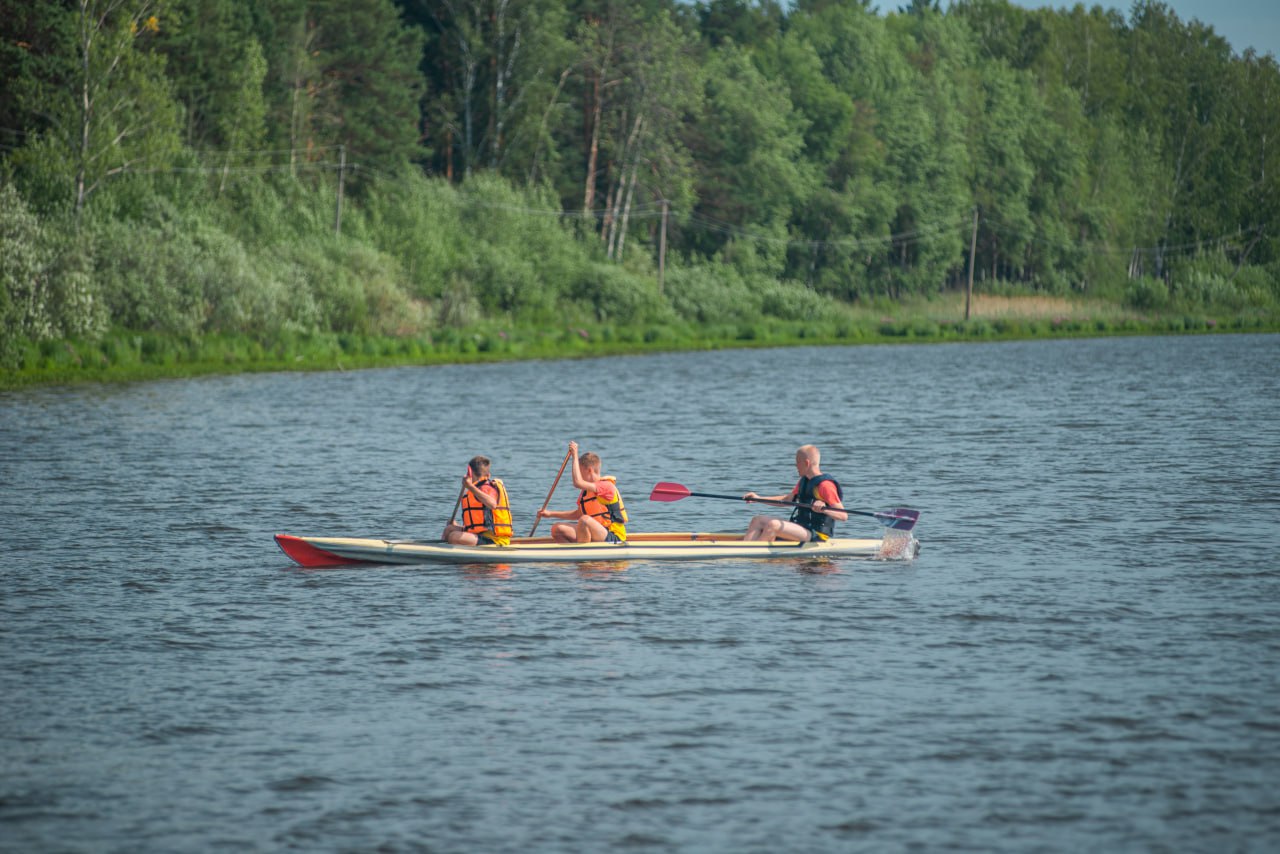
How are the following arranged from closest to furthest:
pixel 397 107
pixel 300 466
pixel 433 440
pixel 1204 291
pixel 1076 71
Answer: pixel 300 466, pixel 433 440, pixel 397 107, pixel 1204 291, pixel 1076 71

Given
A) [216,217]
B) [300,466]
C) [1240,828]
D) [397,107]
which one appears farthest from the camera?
[397,107]

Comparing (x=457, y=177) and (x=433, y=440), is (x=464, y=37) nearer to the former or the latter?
(x=457, y=177)

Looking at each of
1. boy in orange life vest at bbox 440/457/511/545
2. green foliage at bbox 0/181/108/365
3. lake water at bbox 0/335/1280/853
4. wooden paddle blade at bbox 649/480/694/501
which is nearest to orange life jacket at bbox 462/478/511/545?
boy in orange life vest at bbox 440/457/511/545

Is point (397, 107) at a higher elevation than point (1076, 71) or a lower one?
lower

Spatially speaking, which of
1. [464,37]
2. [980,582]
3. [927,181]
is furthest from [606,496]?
[927,181]

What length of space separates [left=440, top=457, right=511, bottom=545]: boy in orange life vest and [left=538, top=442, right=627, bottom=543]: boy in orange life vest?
1.44 feet

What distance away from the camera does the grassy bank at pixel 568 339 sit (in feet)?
146

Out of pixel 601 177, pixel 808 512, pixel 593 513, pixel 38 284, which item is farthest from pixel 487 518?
pixel 601 177

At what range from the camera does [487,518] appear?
59.9 ft

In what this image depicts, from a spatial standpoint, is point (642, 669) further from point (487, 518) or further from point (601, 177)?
point (601, 177)

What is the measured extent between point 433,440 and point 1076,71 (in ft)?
339

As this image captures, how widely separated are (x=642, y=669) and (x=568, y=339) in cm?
5195

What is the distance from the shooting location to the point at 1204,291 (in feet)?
347

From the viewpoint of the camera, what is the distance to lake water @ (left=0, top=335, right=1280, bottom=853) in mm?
10328
